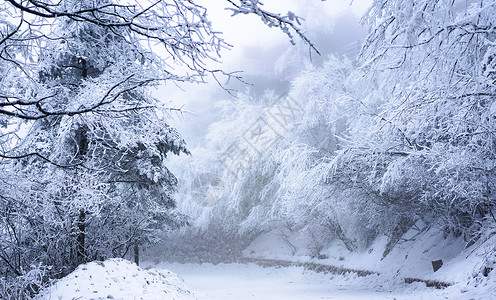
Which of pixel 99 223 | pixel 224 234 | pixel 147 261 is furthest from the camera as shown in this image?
pixel 147 261

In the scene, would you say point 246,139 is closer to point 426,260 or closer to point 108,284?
point 426,260

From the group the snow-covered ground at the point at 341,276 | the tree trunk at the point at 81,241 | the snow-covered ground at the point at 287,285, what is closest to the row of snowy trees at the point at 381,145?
the snow-covered ground at the point at 341,276

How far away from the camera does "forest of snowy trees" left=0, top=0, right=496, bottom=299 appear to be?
3217 millimetres

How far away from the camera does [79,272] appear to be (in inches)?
215

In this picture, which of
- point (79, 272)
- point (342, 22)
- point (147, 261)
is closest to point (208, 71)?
point (79, 272)

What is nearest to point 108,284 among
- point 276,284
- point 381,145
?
point 381,145

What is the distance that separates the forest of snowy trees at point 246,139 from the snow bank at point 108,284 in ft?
1.36

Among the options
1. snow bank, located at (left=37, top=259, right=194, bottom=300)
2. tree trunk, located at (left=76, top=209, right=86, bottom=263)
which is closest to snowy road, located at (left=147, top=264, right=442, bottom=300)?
snow bank, located at (left=37, top=259, right=194, bottom=300)

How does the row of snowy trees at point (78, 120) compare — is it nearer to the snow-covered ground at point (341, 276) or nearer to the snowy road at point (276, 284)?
the snow-covered ground at point (341, 276)

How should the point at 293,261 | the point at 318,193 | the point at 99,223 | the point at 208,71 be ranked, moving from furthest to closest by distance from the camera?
the point at 293,261, the point at 318,193, the point at 99,223, the point at 208,71

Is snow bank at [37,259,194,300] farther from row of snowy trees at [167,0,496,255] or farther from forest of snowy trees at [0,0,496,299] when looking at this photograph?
row of snowy trees at [167,0,496,255]

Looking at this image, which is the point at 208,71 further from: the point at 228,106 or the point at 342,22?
the point at 342,22

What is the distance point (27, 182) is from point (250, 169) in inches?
599

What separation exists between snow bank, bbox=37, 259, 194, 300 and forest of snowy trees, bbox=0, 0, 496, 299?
1.36ft
